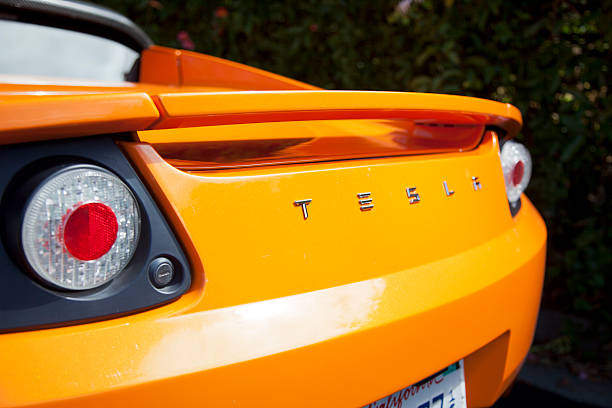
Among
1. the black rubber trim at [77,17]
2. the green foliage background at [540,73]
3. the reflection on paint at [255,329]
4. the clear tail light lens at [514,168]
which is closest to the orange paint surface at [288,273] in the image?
the reflection on paint at [255,329]

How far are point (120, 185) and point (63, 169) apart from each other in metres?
0.09

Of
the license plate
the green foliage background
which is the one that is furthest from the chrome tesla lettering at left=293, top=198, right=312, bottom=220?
the green foliage background

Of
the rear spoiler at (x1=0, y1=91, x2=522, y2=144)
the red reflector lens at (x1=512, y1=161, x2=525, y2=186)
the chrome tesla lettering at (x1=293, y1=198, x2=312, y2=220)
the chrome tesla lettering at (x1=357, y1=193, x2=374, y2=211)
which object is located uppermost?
the rear spoiler at (x1=0, y1=91, x2=522, y2=144)

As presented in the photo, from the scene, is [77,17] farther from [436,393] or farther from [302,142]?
[436,393]

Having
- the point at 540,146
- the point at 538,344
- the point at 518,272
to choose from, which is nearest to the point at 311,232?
the point at 518,272

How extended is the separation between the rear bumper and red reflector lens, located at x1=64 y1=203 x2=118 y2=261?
12 cm

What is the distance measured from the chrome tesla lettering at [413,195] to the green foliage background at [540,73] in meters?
1.66

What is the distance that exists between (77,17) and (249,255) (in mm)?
1718

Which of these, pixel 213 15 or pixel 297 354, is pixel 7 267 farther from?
pixel 213 15

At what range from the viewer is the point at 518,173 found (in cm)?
162

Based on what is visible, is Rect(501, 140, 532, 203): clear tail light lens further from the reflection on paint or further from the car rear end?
the reflection on paint

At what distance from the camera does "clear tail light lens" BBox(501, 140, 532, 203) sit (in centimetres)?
157

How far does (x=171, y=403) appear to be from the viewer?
32.7 inches

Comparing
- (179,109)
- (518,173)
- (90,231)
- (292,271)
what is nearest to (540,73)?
(518,173)
